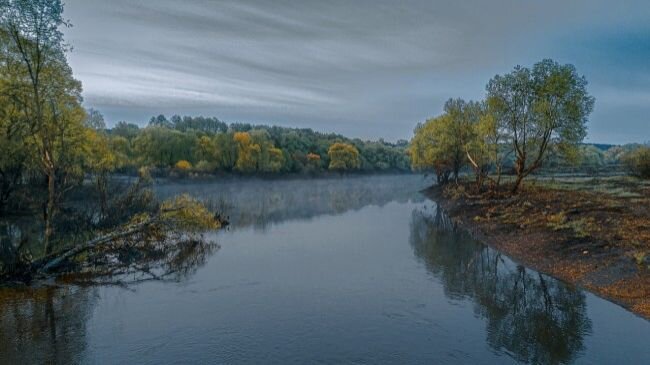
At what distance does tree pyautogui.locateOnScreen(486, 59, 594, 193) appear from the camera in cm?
3569

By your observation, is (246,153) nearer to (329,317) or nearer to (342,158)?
(342,158)

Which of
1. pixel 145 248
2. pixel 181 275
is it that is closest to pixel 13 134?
pixel 145 248

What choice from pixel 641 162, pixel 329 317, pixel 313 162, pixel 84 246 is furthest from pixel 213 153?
pixel 329 317

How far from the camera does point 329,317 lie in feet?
47.3

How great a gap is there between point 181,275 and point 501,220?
22433mm

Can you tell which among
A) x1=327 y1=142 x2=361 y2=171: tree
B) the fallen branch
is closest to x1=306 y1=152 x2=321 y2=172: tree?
x1=327 y1=142 x2=361 y2=171: tree

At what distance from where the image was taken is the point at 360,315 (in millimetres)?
14609

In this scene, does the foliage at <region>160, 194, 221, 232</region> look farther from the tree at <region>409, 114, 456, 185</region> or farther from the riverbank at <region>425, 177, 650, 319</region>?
the tree at <region>409, 114, 456, 185</region>

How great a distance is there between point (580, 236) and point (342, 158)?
103554 mm

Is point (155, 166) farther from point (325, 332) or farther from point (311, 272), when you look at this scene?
point (325, 332)

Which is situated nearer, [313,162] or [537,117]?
[537,117]

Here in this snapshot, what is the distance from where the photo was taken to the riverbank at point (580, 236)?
16719 millimetres

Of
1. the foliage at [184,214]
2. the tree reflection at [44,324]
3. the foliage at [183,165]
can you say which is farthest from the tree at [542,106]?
the foliage at [183,165]

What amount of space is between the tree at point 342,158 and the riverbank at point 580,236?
85288mm
